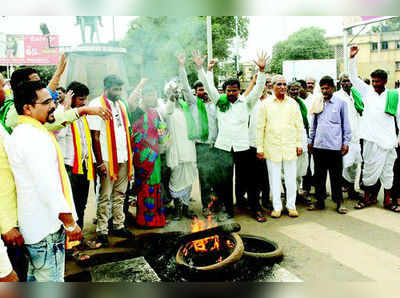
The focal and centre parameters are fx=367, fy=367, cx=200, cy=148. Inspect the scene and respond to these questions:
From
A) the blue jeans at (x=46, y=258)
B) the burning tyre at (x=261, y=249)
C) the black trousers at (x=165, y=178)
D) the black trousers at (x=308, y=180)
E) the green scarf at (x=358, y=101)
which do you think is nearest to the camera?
the blue jeans at (x=46, y=258)

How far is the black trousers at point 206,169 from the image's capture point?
4520 millimetres

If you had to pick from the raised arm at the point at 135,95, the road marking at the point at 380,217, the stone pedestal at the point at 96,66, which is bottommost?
the road marking at the point at 380,217

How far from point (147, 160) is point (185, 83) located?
0.95 m

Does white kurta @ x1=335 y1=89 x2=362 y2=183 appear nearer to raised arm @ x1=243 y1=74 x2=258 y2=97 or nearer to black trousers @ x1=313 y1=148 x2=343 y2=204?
black trousers @ x1=313 y1=148 x2=343 y2=204

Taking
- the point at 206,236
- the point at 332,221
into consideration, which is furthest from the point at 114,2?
the point at 332,221

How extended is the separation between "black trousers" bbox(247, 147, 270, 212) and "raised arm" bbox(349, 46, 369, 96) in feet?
4.77

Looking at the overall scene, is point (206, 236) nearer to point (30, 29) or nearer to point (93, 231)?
point (93, 231)

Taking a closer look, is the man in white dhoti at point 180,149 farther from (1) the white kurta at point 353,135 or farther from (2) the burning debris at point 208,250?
(1) the white kurta at point 353,135

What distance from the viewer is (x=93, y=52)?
150 inches

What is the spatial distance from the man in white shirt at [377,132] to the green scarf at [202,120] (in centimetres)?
181

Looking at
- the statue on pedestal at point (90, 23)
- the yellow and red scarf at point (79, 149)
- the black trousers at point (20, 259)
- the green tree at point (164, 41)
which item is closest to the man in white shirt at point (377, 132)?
the green tree at point (164, 41)

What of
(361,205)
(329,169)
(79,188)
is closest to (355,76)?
(329,169)

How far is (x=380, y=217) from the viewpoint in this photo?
4.29m

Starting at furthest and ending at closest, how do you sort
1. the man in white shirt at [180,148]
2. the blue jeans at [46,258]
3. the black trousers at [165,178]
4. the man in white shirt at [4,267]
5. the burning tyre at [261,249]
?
the black trousers at [165,178]
the man in white shirt at [180,148]
the burning tyre at [261,249]
the blue jeans at [46,258]
the man in white shirt at [4,267]
